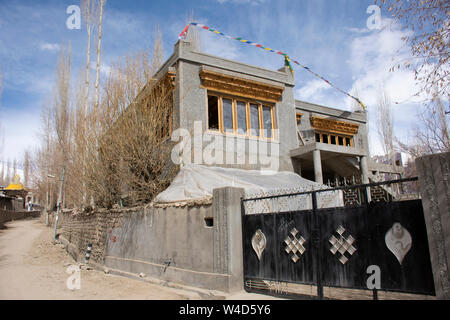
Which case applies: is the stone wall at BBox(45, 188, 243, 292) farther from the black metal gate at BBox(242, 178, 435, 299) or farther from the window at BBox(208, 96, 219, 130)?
the window at BBox(208, 96, 219, 130)

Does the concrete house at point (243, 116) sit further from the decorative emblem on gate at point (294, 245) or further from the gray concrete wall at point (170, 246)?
the decorative emblem on gate at point (294, 245)

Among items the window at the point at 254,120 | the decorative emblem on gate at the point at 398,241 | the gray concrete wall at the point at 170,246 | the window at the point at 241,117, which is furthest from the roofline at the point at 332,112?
the decorative emblem on gate at the point at 398,241

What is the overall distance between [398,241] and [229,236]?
360 cm

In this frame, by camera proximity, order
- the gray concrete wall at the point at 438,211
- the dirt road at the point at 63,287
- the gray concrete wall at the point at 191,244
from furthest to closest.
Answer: the dirt road at the point at 63,287 → the gray concrete wall at the point at 191,244 → the gray concrete wall at the point at 438,211

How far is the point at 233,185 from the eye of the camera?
10.5 m

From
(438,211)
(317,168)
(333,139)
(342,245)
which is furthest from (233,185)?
(333,139)

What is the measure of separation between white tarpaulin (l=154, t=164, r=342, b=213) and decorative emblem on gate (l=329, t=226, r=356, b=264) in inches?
106

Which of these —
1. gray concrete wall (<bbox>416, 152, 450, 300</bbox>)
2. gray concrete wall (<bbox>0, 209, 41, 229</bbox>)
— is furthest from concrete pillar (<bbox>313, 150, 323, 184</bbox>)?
gray concrete wall (<bbox>0, 209, 41, 229</bbox>)

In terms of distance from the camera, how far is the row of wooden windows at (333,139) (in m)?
17.9

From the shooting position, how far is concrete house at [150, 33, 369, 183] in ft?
42.9

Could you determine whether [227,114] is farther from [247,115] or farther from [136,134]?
[136,134]

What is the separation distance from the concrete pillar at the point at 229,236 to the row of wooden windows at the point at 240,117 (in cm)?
587

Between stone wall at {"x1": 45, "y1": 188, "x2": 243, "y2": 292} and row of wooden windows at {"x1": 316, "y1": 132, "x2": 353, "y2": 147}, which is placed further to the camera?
row of wooden windows at {"x1": 316, "y1": 132, "x2": 353, "y2": 147}
